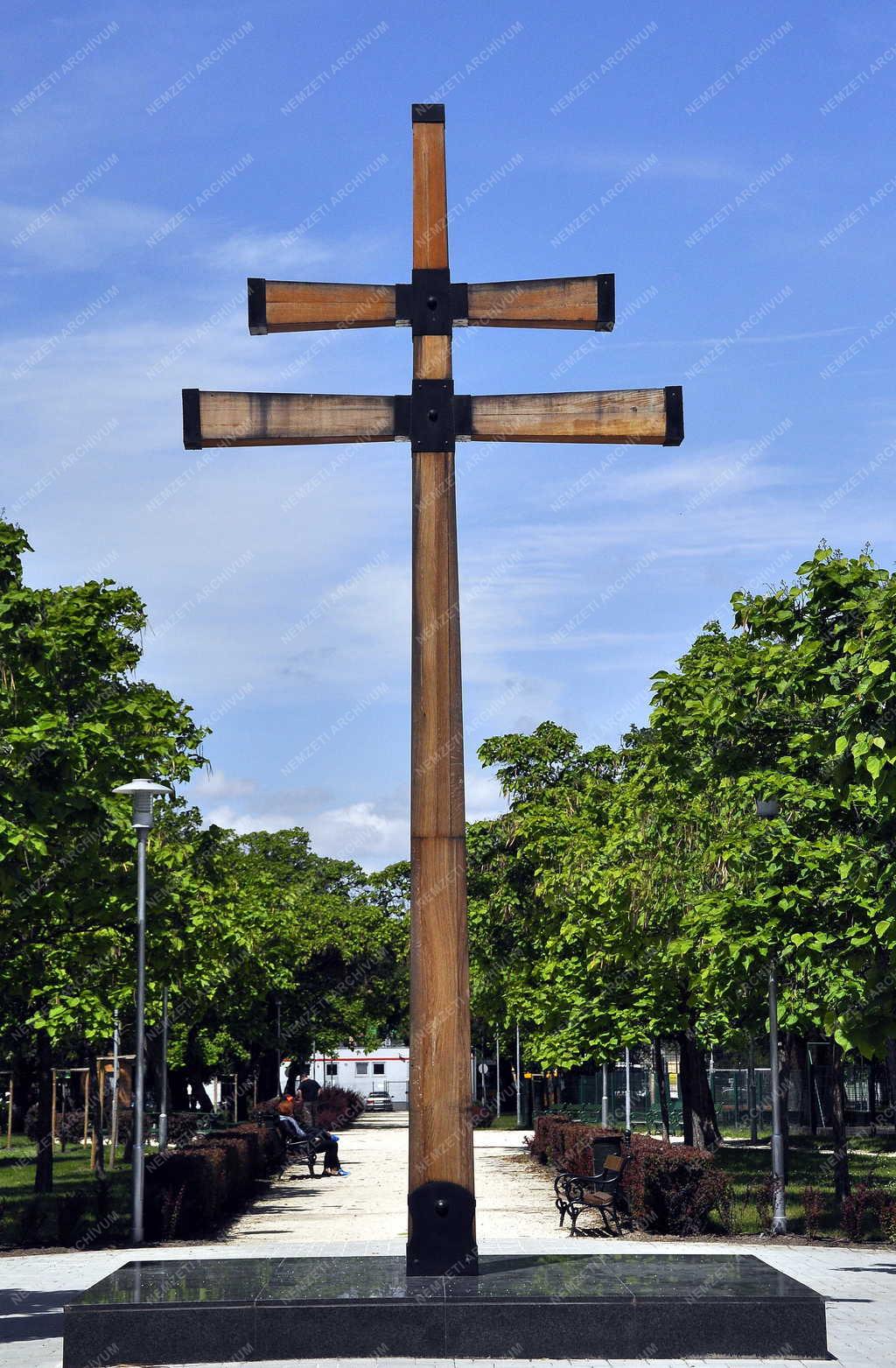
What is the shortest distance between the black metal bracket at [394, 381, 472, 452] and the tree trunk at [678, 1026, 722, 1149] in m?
17.5

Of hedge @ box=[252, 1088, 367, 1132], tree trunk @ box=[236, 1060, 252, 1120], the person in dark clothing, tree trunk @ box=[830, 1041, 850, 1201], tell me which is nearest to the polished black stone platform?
tree trunk @ box=[830, 1041, 850, 1201]

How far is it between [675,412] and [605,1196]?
1201 cm

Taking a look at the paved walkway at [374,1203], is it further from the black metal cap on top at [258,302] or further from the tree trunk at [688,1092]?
the black metal cap on top at [258,302]

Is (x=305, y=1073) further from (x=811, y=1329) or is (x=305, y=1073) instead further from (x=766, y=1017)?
(x=811, y=1329)

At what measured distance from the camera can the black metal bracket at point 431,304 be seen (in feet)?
40.3

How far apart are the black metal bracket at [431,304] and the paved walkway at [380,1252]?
275 inches

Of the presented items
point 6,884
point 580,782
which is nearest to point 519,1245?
point 6,884

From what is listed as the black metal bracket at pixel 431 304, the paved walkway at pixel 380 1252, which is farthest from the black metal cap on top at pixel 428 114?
the paved walkway at pixel 380 1252

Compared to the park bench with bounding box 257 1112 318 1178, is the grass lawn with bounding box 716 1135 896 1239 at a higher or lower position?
lower

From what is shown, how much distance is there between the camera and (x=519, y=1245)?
65.0 feet

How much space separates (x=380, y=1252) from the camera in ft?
64.2

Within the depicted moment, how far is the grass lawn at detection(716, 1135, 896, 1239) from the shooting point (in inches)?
850

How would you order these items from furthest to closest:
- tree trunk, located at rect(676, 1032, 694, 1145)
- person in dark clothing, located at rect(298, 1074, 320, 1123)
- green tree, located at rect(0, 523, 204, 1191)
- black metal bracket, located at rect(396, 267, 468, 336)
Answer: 1. person in dark clothing, located at rect(298, 1074, 320, 1123)
2. tree trunk, located at rect(676, 1032, 694, 1145)
3. green tree, located at rect(0, 523, 204, 1191)
4. black metal bracket, located at rect(396, 267, 468, 336)

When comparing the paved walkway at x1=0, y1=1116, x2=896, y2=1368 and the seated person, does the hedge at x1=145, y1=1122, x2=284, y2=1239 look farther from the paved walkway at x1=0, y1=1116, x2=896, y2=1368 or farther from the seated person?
the seated person
